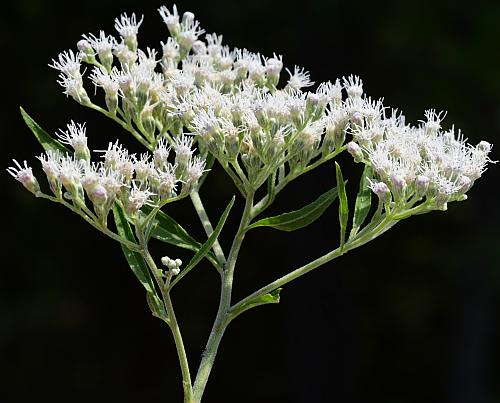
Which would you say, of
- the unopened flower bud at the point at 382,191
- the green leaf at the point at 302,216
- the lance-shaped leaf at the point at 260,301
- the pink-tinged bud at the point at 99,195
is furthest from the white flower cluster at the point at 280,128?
the lance-shaped leaf at the point at 260,301

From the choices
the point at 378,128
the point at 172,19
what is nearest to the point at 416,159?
the point at 378,128

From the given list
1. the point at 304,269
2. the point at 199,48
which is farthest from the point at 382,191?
the point at 199,48

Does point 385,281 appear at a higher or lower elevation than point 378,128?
higher

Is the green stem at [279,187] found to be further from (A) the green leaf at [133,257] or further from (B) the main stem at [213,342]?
(A) the green leaf at [133,257]

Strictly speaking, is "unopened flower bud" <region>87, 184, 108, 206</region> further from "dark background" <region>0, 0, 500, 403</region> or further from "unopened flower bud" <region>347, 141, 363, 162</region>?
"dark background" <region>0, 0, 500, 403</region>

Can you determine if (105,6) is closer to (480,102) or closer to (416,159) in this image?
(480,102)

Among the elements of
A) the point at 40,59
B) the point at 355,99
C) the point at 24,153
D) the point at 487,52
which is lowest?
the point at 355,99
